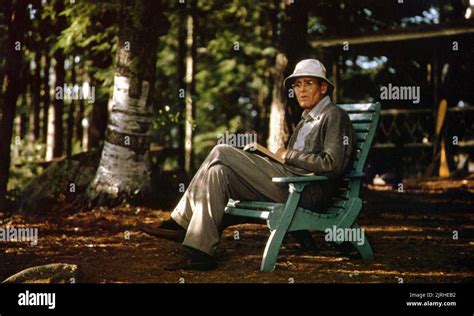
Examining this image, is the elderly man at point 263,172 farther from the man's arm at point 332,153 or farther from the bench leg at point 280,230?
the bench leg at point 280,230

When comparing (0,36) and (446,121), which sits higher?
(0,36)

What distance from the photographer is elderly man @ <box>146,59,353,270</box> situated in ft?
16.5

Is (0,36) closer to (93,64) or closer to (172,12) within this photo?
(93,64)

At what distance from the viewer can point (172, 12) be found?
38.0 feet

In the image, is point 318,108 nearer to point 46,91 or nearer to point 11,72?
point 11,72

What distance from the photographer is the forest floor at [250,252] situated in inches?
197

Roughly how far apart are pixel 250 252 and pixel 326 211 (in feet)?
3.02

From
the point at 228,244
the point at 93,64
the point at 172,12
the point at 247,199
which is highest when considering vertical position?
the point at 172,12

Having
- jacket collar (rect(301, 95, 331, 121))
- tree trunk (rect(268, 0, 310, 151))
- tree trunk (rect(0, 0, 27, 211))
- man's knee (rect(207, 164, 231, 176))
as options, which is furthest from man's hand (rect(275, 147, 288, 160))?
tree trunk (rect(268, 0, 310, 151))

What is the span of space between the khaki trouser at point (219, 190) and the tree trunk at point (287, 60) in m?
5.74

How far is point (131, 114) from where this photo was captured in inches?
335

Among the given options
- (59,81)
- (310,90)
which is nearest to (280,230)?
(310,90)

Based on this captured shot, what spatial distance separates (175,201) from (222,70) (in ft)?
34.5
